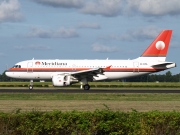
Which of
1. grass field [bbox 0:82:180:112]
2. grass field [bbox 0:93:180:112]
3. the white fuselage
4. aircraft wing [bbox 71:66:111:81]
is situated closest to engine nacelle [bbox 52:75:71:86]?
aircraft wing [bbox 71:66:111:81]

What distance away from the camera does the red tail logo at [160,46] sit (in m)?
59.3

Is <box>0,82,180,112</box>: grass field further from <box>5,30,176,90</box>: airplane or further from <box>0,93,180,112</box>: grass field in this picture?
<box>5,30,176,90</box>: airplane

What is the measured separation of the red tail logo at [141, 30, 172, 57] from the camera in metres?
59.3

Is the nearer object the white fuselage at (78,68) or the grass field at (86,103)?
the grass field at (86,103)

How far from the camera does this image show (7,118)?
1409 cm

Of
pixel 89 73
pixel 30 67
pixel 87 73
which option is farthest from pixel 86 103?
pixel 30 67

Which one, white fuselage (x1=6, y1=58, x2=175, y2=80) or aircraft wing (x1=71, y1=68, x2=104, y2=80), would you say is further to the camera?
white fuselage (x1=6, y1=58, x2=175, y2=80)

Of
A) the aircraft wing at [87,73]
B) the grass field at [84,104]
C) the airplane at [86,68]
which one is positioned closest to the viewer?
the grass field at [84,104]

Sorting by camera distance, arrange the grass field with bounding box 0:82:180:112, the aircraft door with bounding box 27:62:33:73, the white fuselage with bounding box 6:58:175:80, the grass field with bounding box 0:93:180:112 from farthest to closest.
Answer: the aircraft door with bounding box 27:62:33:73
the white fuselage with bounding box 6:58:175:80
the grass field with bounding box 0:82:180:112
the grass field with bounding box 0:93:180:112

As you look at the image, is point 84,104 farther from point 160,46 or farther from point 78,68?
point 160,46

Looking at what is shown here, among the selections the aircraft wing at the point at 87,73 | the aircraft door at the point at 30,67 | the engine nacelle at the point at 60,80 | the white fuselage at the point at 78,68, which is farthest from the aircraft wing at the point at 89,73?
the aircraft door at the point at 30,67

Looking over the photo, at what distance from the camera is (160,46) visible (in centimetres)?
5978

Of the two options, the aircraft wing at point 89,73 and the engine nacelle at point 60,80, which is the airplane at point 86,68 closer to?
the aircraft wing at point 89,73

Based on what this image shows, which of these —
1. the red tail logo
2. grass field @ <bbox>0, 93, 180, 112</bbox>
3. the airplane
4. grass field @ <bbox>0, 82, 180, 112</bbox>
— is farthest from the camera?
the red tail logo
